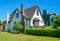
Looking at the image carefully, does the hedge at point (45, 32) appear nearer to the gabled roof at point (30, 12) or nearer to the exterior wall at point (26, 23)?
the exterior wall at point (26, 23)

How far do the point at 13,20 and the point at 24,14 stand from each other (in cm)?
533

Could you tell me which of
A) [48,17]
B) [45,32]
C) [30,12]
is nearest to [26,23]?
[30,12]

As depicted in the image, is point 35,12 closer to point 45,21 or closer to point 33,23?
point 33,23

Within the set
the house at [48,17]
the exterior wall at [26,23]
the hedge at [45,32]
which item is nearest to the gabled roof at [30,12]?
the exterior wall at [26,23]

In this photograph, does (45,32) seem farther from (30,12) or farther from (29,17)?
(30,12)

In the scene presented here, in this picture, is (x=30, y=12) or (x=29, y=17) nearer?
(x=29, y=17)

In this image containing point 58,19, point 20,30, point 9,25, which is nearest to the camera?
point 58,19

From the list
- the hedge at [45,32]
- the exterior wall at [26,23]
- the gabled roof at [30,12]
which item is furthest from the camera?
the gabled roof at [30,12]

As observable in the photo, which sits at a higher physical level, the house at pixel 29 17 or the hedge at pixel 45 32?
the house at pixel 29 17

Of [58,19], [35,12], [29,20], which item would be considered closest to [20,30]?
[29,20]

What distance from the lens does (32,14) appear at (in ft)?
142

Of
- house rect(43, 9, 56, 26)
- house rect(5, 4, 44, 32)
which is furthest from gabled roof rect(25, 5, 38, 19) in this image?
house rect(43, 9, 56, 26)

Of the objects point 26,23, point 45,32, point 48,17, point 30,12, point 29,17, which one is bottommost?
point 45,32

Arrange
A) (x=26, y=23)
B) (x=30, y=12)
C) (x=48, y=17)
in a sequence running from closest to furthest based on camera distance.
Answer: (x=26, y=23) < (x=30, y=12) < (x=48, y=17)
